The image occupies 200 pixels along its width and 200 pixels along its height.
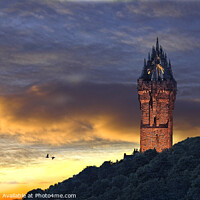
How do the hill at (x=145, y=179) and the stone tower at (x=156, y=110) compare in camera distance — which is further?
the stone tower at (x=156, y=110)

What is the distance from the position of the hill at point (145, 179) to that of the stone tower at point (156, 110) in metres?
5.11

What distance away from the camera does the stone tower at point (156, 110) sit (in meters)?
124

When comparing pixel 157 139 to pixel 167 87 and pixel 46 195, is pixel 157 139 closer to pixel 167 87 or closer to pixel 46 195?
pixel 167 87

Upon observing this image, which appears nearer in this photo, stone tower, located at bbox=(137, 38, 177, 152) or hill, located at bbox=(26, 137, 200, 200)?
hill, located at bbox=(26, 137, 200, 200)

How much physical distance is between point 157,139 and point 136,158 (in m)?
12.6

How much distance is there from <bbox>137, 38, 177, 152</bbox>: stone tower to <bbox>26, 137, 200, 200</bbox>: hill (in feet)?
16.7

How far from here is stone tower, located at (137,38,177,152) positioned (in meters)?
124

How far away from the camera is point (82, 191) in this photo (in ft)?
344

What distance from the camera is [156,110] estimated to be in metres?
125

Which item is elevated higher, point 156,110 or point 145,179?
point 156,110

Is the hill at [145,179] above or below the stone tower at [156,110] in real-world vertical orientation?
below

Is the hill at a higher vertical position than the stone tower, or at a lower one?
lower

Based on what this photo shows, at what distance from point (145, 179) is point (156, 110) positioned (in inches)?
1288

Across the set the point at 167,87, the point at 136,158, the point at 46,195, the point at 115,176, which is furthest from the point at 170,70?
the point at 46,195
